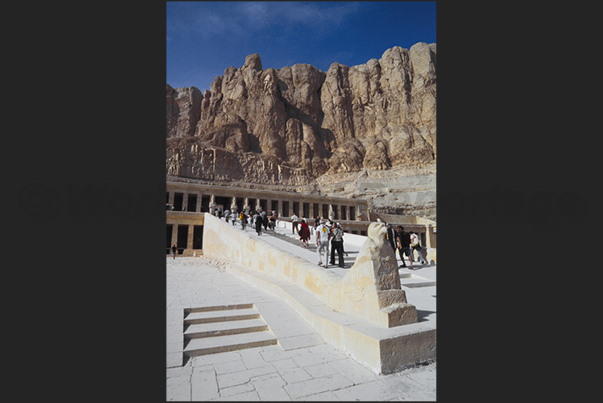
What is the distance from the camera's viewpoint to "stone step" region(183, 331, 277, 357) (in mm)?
3676

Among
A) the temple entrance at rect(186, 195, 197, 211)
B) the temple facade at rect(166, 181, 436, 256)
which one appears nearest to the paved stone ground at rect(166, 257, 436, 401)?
the temple facade at rect(166, 181, 436, 256)

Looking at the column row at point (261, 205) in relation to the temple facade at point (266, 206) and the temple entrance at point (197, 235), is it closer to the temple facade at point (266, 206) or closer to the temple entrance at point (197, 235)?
the temple facade at point (266, 206)

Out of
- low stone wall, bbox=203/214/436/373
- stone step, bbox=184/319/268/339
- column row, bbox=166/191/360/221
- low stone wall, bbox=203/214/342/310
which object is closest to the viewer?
low stone wall, bbox=203/214/436/373

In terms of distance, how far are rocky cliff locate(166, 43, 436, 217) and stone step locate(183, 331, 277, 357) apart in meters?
41.5

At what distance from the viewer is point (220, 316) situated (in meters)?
4.63

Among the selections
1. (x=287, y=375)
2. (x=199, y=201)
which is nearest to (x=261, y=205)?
(x=199, y=201)

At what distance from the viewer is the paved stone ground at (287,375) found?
2617 mm

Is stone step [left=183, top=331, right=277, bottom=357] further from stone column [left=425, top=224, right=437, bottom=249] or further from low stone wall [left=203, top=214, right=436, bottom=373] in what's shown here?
stone column [left=425, top=224, right=437, bottom=249]

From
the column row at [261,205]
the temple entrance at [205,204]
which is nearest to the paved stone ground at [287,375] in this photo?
the column row at [261,205]

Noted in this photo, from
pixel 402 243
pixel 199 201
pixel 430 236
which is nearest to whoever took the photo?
pixel 402 243

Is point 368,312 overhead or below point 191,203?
below

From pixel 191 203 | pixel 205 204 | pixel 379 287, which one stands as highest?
pixel 191 203

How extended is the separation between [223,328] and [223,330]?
A: 3.2 inches

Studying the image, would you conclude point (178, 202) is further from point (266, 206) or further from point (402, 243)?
point (402, 243)
